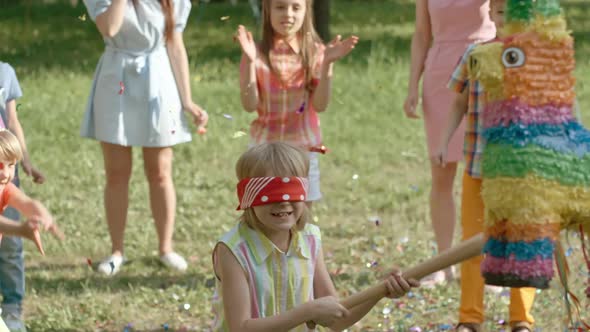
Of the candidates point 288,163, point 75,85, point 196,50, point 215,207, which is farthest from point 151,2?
point 196,50

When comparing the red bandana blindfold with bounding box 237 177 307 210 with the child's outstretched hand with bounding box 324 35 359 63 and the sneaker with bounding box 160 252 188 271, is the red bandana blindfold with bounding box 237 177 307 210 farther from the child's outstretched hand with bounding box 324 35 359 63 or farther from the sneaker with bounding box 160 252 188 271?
the sneaker with bounding box 160 252 188 271

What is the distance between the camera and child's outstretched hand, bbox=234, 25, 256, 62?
494 cm

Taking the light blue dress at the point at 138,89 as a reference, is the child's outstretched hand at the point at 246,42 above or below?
above

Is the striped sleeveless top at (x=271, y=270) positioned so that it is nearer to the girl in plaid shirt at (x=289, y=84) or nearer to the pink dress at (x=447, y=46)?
the girl in plaid shirt at (x=289, y=84)

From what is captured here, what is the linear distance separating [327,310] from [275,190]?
0.39m

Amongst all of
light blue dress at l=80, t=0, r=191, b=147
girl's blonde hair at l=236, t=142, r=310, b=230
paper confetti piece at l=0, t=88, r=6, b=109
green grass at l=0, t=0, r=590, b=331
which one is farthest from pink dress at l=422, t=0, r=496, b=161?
girl's blonde hair at l=236, t=142, r=310, b=230

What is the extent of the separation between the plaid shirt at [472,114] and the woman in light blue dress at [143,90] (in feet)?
4.72

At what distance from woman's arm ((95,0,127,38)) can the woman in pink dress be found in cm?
144

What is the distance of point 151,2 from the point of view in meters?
5.54

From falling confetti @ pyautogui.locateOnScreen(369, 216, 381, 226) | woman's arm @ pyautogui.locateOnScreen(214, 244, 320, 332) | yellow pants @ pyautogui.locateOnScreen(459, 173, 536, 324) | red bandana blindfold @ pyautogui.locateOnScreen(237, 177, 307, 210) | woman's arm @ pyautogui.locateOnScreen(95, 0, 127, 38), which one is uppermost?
woman's arm @ pyautogui.locateOnScreen(95, 0, 127, 38)

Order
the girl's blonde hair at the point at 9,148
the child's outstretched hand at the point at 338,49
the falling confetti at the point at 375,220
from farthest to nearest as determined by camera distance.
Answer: the falling confetti at the point at 375,220 < the child's outstretched hand at the point at 338,49 < the girl's blonde hair at the point at 9,148

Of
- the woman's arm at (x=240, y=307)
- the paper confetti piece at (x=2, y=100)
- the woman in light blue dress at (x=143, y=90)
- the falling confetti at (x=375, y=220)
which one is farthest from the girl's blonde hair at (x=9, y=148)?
the falling confetti at (x=375, y=220)

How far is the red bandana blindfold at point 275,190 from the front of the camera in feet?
10.5

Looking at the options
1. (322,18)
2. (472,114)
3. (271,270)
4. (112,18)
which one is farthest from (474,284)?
(322,18)
